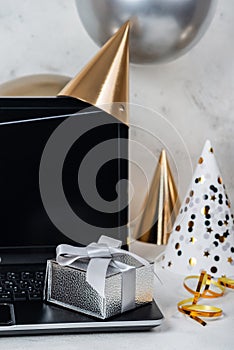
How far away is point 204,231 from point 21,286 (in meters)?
0.32

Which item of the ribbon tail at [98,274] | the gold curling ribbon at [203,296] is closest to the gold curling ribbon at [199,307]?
the gold curling ribbon at [203,296]

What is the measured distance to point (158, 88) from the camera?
4.34 feet

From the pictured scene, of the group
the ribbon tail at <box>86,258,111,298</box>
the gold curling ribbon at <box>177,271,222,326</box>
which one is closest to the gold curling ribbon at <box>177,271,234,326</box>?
the gold curling ribbon at <box>177,271,222,326</box>

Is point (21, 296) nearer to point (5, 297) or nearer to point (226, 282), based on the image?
point (5, 297)

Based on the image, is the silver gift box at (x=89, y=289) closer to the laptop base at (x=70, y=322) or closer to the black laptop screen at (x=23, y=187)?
the laptop base at (x=70, y=322)

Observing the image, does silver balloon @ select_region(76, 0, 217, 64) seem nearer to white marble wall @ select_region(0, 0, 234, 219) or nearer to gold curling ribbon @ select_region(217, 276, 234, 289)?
white marble wall @ select_region(0, 0, 234, 219)

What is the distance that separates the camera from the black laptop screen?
1.03 m

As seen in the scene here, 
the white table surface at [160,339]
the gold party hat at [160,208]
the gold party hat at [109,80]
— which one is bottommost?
the white table surface at [160,339]

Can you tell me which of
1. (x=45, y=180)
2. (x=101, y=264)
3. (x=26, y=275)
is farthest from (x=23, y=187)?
(x=101, y=264)

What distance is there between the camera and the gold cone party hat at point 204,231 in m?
1.05

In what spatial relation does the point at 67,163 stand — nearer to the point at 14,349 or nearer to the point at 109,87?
the point at 109,87

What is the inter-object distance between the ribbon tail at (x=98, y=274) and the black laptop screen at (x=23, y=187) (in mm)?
228

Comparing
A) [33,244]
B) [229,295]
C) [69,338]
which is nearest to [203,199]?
[229,295]

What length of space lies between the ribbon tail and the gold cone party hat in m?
0.26
